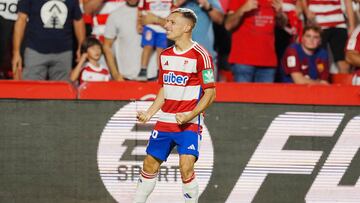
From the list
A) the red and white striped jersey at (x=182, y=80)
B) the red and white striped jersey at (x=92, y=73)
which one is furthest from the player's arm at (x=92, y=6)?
the red and white striped jersey at (x=182, y=80)

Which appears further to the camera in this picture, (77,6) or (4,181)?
(77,6)

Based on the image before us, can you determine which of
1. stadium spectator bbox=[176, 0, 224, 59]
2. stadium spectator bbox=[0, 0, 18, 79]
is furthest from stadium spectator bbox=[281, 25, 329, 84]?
stadium spectator bbox=[0, 0, 18, 79]

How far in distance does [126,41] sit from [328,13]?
279 cm

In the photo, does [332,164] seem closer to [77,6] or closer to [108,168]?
[108,168]

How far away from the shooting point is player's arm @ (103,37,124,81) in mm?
10797

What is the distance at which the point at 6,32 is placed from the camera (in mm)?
10914

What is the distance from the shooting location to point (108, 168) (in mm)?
9586

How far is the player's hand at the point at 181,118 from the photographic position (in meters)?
7.93

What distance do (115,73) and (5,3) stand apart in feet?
5.49

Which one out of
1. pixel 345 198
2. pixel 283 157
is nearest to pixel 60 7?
pixel 283 157

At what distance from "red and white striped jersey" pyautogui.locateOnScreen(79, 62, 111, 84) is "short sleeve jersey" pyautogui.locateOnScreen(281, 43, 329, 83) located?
2337 millimetres

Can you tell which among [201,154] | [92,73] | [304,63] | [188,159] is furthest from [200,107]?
[304,63]

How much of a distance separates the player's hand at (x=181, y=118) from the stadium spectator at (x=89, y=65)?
9.46 ft

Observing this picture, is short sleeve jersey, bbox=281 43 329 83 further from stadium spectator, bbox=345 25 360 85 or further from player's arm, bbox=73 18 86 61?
player's arm, bbox=73 18 86 61
